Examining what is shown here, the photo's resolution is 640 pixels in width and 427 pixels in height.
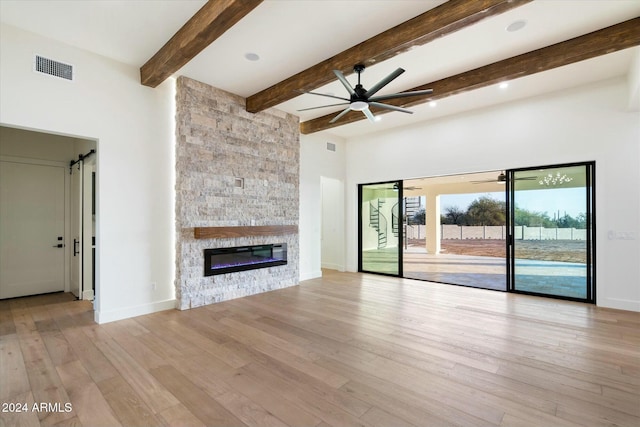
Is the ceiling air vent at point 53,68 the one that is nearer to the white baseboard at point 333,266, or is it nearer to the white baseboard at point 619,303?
the white baseboard at point 333,266

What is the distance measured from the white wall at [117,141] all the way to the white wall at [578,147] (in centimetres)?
517

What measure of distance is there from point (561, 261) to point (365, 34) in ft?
16.3

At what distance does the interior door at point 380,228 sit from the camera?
7219 millimetres

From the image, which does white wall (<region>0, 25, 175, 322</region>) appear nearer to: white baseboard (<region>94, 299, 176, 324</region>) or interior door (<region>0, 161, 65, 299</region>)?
white baseboard (<region>94, 299, 176, 324</region>)

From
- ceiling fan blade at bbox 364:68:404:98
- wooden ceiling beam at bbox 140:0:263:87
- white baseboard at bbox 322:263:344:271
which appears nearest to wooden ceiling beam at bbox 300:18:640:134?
ceiling fan blade at bbox 364:68:404:98

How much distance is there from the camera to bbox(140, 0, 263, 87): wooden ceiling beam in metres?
2.80

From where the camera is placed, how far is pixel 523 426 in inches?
77.8

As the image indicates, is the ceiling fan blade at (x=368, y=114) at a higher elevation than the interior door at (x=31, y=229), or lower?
higher

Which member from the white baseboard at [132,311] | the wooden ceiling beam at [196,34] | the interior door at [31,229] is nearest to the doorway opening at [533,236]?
the white baseboard at [132,311]

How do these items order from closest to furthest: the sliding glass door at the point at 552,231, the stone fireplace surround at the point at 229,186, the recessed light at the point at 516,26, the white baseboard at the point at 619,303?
the recessed light at the point at 516,26
the white baseboard at the point at 619,303
the stone fireplace surround at the point at 229,186
the sliding glass door at the point at 552,231

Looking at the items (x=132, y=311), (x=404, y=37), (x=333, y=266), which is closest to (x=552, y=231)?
(x=404, y=37)

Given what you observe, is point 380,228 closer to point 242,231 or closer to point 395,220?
point 395,220

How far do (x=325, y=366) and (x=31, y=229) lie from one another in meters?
5.84

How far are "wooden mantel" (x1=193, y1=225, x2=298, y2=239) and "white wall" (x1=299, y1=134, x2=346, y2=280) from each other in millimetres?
655
